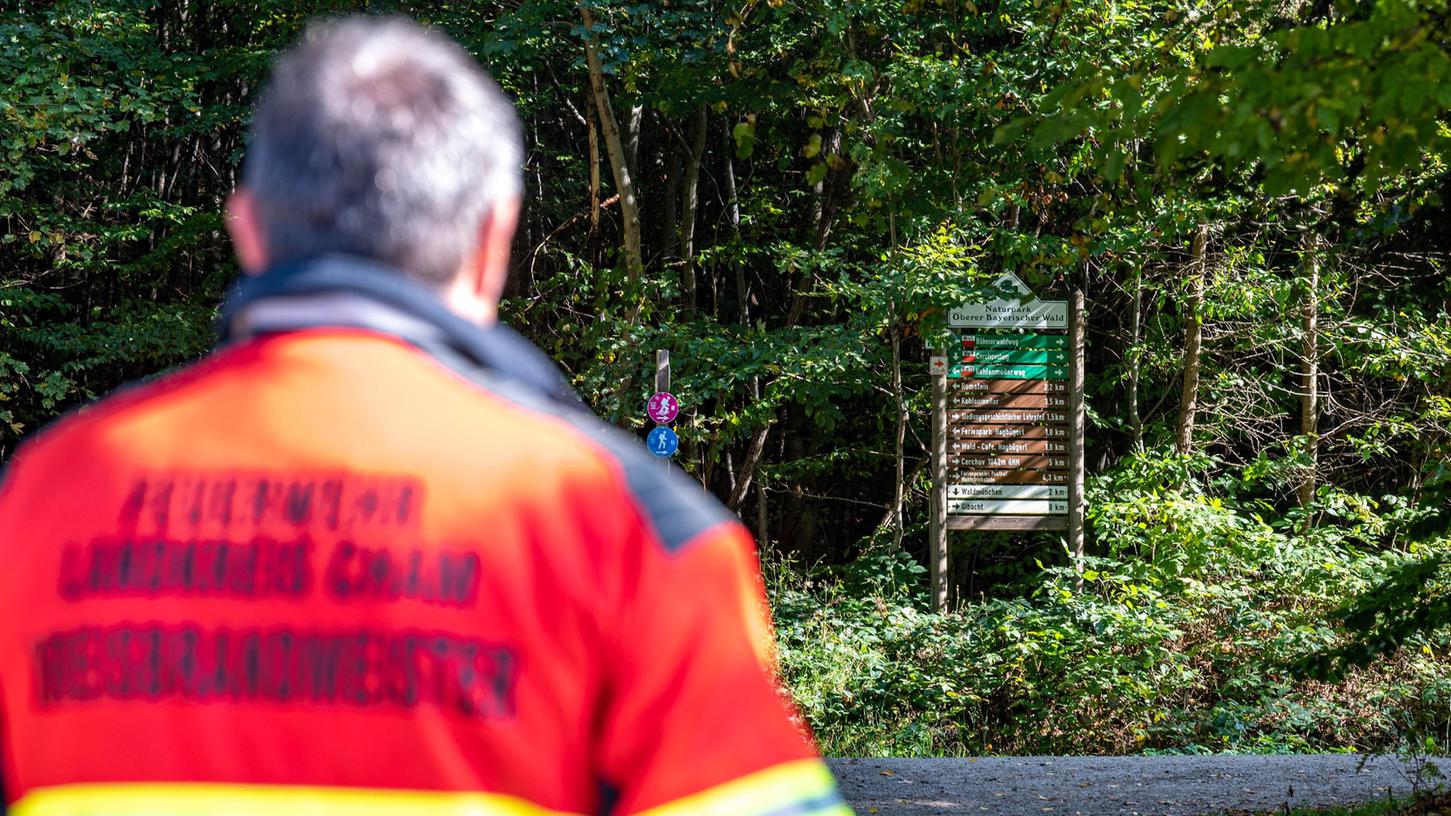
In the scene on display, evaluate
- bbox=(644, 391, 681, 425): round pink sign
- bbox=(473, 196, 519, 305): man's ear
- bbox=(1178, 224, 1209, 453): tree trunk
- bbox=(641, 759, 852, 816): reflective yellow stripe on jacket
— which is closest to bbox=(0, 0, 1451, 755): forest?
bbox=(1178, 224, 1209, 453): tree trunk

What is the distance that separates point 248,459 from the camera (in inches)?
37.4

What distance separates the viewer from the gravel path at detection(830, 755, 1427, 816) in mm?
6906

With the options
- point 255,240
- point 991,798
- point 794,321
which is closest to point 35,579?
point 255,240

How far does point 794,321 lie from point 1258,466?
5.02m

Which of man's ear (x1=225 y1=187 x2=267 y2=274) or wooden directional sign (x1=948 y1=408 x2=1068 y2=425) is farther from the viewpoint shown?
wooden directional sign (x1=948 y1=408 x2=1068 y2=425)

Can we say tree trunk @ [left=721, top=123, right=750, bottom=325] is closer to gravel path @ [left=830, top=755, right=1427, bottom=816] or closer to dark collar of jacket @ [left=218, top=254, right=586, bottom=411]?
gravel path @ [left=830, top=755, right=1427, bottom=816]

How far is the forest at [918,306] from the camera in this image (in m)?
9.01

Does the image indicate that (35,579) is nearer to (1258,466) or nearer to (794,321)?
(1258,466)

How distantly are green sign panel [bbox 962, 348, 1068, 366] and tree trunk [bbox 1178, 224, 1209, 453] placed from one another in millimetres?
2263

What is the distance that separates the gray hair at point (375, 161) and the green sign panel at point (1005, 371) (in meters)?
10.1

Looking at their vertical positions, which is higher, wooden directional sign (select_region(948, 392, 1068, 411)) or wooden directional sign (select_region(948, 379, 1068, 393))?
wooden directional sign (select_region(948, 379, 1068, 393))

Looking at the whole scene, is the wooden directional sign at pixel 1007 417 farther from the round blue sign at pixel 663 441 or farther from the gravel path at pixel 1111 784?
the gravel path at pixel 1111 784

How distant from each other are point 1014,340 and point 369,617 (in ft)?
33.9

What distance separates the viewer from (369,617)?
3.01ft
